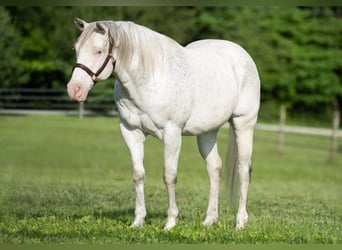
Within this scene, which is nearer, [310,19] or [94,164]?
[94,164]

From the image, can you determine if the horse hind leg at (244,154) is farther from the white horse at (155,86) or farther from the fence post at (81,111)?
the fence post at (81,111)

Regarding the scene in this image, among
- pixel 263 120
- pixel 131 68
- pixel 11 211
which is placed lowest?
pixel 263 120

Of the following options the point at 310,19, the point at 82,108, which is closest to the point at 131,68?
the point at 82,108

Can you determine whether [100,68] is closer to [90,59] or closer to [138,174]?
[90,59]

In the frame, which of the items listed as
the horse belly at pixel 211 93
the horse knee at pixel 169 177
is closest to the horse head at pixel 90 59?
the horse belly at pixel 211 93

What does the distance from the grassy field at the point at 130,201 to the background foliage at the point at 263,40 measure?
9.69 m

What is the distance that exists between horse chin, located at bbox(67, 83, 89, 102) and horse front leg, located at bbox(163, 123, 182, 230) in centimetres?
84

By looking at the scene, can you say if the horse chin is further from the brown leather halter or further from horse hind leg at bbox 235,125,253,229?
horse hind leg at bbox 235,125,253,229

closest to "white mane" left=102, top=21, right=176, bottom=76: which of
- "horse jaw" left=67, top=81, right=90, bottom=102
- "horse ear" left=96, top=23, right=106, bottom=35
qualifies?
"horse ear" left=96, top=23, right=106, bottom=35

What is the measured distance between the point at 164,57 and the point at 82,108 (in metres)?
19.4

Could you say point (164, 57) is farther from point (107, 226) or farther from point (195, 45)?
point (107, 226)

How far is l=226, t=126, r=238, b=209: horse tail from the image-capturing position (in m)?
7.44

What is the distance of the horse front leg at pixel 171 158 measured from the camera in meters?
6.16

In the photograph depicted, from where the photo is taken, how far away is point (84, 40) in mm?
5848
